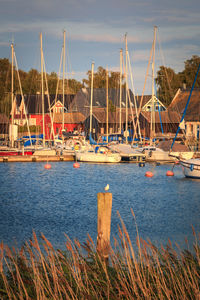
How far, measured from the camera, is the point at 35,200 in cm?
3672

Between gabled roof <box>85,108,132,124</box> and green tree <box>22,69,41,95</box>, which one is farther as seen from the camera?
green tree <box>22,69,41,95</box>

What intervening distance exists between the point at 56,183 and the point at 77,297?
35490 mm

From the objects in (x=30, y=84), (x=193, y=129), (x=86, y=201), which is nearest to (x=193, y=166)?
(x=86, y=201)

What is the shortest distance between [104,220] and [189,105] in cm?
8082

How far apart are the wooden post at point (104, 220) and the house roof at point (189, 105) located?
73.2m

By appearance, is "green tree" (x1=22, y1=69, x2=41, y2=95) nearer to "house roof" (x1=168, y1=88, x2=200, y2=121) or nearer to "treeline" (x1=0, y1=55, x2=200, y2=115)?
"treeline" (x1=0, y1=55, x2=200, y2=115)

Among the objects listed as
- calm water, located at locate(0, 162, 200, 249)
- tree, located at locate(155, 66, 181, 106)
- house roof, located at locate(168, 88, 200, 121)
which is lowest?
calm water, located at locate(0, 162, 200, 249)

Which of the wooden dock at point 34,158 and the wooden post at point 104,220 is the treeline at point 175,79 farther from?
the wooden post at point 104,220

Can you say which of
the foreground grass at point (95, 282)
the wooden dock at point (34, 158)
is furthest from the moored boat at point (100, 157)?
the foreground grass at point (95, 282)

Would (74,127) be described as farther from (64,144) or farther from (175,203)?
(175,203)

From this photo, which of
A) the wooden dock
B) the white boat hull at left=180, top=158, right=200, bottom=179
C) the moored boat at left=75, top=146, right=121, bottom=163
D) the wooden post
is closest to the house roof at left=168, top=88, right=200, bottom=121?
the moored boat at left=75, top=146, right=121, bottom=163

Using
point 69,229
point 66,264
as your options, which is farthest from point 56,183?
point 66,264

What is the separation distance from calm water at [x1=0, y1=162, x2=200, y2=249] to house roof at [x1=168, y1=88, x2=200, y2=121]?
29.9 meters

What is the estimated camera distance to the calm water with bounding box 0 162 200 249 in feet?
82.9
